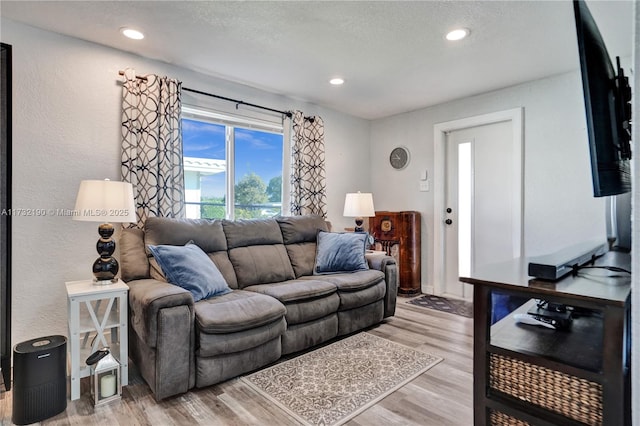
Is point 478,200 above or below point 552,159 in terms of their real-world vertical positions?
below

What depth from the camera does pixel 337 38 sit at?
252 centimetres

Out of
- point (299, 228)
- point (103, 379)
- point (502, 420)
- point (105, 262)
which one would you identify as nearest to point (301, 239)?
point (299, 228)

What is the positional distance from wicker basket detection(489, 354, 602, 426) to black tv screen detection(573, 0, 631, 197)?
0.57m

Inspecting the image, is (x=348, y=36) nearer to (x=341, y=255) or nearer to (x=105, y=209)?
(x=341, y=255)

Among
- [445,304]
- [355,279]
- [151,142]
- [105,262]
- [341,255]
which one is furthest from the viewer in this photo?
[445,304]

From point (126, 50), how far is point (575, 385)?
11.3 feet

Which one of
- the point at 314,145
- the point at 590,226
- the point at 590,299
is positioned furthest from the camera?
the point at 314,145

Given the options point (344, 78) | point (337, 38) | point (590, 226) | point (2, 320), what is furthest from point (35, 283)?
point (590, 226)

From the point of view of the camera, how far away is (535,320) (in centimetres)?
126

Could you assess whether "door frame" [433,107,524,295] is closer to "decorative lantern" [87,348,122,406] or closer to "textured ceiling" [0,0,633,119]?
"textured ceiling" [0,0,633,119]

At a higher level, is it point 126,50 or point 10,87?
point 126,50

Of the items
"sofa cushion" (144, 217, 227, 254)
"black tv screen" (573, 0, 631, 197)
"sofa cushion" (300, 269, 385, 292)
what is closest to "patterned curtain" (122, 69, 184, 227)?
"sofa cushion" (144, 217, 227, 254)

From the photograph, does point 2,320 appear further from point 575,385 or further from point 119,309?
point 575,385

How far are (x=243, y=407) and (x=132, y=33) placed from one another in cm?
264
